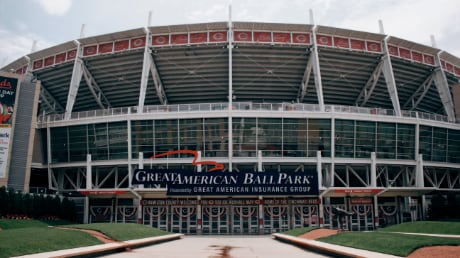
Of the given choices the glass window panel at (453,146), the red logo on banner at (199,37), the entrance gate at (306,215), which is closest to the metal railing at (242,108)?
the glass window panel at (453,146)

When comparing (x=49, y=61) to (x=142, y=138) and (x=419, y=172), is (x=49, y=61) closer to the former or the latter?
(x=142, y=138)

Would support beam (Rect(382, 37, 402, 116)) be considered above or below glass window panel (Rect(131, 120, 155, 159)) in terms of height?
above

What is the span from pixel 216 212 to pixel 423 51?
3594 cm

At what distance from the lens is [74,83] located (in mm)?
45750

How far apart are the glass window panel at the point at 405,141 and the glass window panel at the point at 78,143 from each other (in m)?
37.8

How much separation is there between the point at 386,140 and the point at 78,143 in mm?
37037

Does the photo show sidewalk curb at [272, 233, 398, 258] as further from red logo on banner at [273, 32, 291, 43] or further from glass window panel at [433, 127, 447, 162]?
glass window panel at [433, 127, 447, 162]

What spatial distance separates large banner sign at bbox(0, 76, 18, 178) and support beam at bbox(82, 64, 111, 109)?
877 cm

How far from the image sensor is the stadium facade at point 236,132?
40531mm

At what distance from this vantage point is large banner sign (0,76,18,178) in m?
39.6

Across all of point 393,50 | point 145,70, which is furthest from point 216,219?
point 393,50


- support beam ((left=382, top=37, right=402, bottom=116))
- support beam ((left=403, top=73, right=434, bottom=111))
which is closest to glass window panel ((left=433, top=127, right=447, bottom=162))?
support beam ((left=382, top=37, right=402, bottom=116))

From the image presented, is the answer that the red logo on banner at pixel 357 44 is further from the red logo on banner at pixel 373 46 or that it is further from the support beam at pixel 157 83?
the support beam at pixel 157 83

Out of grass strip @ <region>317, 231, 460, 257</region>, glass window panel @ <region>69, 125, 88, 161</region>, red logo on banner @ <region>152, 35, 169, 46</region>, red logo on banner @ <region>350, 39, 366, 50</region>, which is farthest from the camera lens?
red logo on banner @ <region>350, 39, 366, 50</region>
